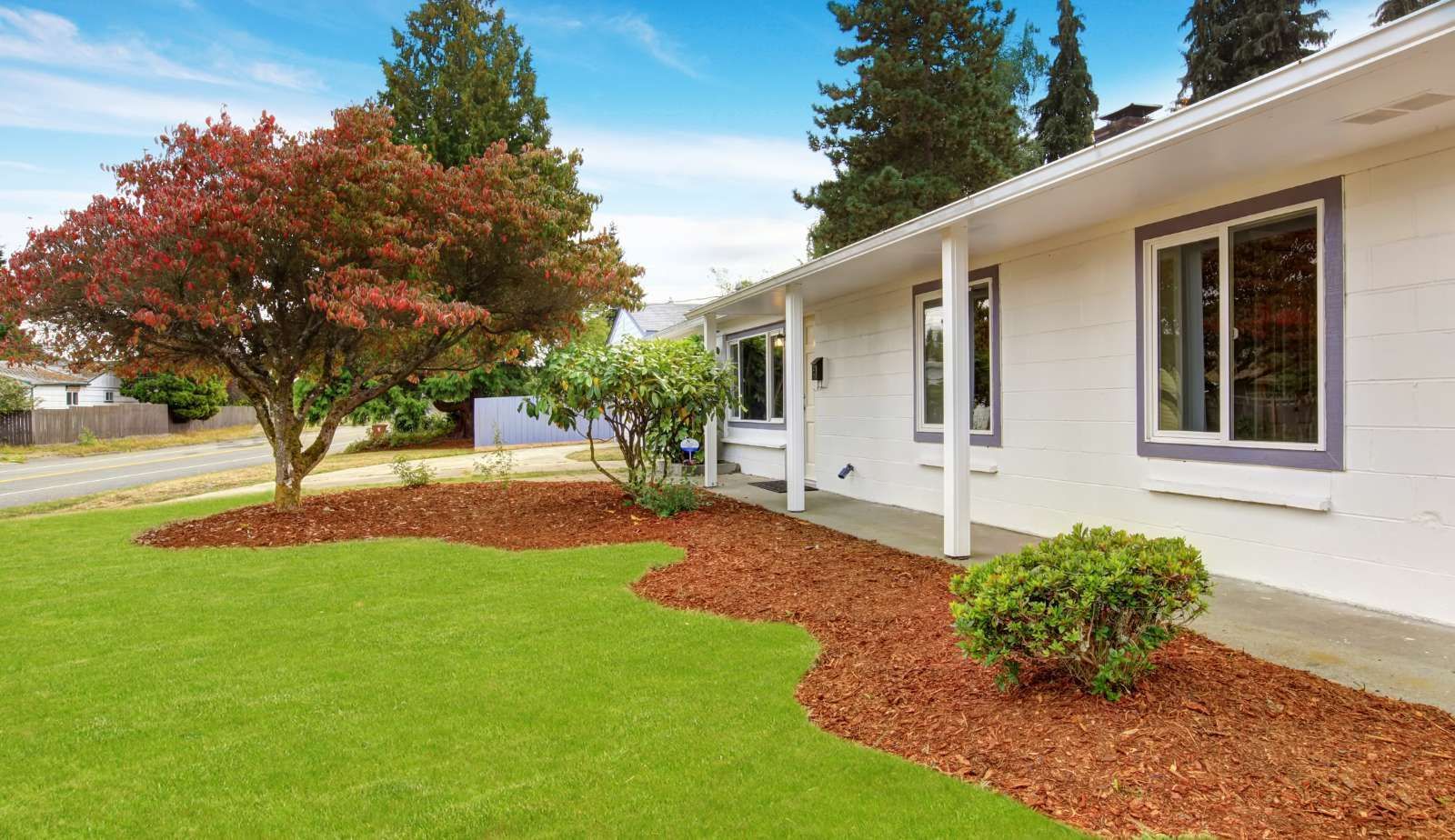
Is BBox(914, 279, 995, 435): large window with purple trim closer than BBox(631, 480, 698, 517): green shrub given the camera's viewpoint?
Yes

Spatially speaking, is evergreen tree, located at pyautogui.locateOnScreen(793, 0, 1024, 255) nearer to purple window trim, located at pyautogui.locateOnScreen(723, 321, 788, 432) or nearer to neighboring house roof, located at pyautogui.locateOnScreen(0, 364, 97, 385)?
purple window trim, located at pyautogui.locateOnScreen(723, 321, 788, 432)

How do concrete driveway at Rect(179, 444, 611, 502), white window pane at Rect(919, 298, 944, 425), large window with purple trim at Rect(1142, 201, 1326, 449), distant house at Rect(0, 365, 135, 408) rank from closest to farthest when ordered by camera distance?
large window with purple trim at Rect(1142, 201, 1326, 449) → white window pane at Rect(919, 298, 944, 425) → concrete driveway at Rect(179, 444, 611, 502) → distant house at Rect(0, 365, 135, 408)

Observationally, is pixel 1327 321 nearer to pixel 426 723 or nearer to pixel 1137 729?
pixel 1137 729

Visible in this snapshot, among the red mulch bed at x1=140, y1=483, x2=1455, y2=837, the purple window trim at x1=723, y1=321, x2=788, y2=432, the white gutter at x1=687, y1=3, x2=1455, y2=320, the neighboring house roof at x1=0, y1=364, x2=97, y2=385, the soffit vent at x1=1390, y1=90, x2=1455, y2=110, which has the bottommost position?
the red mulch bed at x1=140, y1=483, x2=1455, y2=837

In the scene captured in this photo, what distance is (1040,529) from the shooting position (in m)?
6.85

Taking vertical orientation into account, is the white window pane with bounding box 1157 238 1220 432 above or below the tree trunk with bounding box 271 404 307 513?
above

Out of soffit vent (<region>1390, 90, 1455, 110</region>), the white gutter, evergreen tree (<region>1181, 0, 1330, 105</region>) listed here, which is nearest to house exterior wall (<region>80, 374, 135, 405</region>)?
the white gutter

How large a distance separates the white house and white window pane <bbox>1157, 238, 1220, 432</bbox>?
0.05 ft

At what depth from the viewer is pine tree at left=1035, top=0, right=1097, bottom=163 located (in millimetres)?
24516

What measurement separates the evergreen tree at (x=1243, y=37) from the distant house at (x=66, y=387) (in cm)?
4558

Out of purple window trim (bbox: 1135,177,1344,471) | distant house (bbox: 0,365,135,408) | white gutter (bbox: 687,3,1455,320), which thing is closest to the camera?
white gutter (bbox: 687,3,1455,320)

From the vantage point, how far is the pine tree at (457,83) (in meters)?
21.8

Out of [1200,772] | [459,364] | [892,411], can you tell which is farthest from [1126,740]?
[459,364]

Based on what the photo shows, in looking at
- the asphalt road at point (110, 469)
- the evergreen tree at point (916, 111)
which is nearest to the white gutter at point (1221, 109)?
the evergreen tree at point (916, 111)
